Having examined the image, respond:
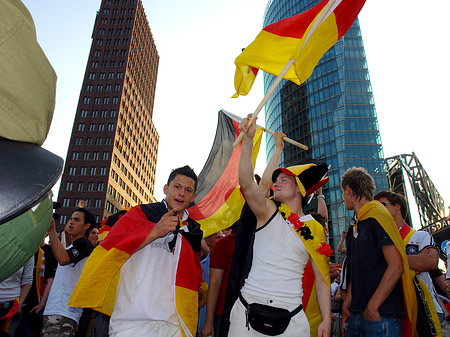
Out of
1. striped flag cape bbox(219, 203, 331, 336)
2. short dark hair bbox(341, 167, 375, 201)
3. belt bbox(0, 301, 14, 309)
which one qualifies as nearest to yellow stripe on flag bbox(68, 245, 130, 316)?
striped flag cape bbox(219, 203, 331, 336)

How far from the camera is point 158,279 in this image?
264cm

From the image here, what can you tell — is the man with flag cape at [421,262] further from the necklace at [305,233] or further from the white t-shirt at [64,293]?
the white t-shirt at [64,293]

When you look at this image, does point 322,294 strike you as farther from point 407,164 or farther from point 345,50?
point 345,50

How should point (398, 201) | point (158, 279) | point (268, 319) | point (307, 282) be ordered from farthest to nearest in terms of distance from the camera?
1. point (398, 201)
2. point (307, 282)
3. point (158, 279)
4. point (268, 319)

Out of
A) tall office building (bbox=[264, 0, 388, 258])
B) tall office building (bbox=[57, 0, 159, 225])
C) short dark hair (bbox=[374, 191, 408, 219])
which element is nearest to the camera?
short dark hair (bbox=[374, 191, 408, 219])

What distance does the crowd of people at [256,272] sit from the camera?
2.45 meters

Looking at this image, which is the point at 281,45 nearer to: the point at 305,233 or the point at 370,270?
the point at 305,233

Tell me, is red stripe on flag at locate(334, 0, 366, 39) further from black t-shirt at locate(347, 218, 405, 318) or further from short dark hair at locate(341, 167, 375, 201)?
black t-shirt at locate(347, 218, 405, 318)

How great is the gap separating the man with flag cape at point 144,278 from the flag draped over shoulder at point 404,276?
70.7 inches

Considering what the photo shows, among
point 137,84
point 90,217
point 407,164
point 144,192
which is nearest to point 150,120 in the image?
point 137,84

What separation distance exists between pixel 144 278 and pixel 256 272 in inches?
35.2

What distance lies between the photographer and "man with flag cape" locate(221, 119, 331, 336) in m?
2.38

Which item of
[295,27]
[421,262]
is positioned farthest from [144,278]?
[295,27]

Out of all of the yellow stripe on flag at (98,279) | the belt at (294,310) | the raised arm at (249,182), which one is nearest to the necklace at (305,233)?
the raised arm at (249,182)
